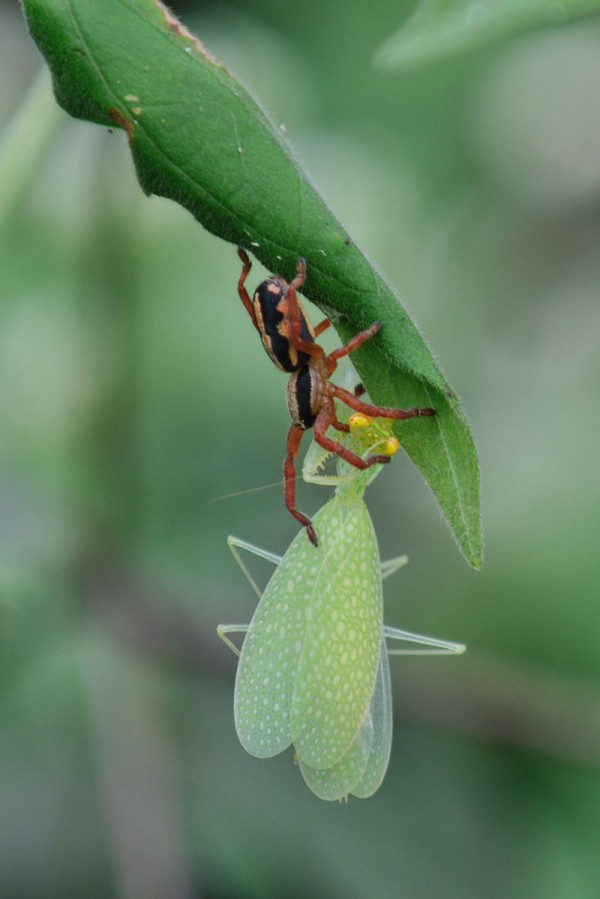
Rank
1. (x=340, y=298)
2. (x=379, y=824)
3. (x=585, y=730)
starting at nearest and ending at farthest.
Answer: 1. (x=340, y=298)
2. (x=585, y=730)
3. (x=379, y=824)

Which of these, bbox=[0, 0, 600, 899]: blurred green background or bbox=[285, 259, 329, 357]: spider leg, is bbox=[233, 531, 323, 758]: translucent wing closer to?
bbox=[285, 259, 329, 357]: spider leg

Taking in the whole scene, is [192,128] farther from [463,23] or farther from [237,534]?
[237,534]

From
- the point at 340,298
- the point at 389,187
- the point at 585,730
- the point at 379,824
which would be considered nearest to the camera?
the point at 340,298

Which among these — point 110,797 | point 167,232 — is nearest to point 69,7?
point 167,232

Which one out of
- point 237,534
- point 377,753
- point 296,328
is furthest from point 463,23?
point 237,534

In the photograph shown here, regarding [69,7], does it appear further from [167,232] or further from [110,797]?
[110,797]

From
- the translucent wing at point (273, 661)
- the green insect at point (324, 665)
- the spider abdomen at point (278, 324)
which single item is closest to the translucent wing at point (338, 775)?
the green insect at point (324, 665)
